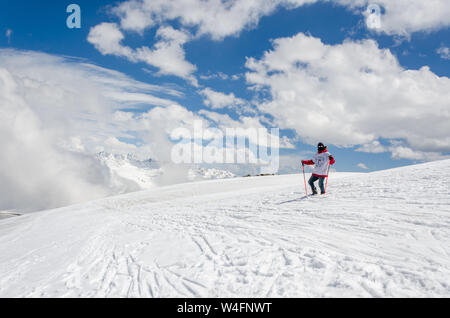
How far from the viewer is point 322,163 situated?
41.1ft

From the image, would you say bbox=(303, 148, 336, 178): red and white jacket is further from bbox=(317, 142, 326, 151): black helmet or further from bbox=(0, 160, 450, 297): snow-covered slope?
bbox=(0, 160, 450, 297): snow-covered slope

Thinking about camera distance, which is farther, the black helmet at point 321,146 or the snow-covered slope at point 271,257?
the black helmet at point 321,146

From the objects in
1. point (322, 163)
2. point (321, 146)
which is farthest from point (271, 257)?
point (321, 146)

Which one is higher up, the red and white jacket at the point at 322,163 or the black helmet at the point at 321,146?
the black helmet at the point at 321,146

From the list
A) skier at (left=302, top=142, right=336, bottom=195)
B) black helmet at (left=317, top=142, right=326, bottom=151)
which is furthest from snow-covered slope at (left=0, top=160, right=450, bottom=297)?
black helmet at (left=317, top=142, right=326, bottom=151)

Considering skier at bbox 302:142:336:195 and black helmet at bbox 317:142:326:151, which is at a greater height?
black helmet at bbox 317:142:326:151

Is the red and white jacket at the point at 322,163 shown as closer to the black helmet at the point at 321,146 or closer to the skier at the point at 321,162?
the skier at the point at 321,162

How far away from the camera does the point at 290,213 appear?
10.1 metres

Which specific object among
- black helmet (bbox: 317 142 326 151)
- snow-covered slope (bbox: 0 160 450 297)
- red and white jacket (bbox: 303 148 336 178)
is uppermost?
black helmet (bbox: 317 142 326 151)

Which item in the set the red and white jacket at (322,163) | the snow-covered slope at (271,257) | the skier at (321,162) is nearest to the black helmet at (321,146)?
the skier at (321,162)

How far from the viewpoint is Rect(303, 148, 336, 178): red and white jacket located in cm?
1245

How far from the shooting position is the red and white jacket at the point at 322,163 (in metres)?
12.4
